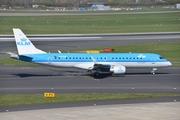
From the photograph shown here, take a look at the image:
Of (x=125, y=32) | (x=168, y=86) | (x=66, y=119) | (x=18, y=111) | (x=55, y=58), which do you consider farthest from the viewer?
(x=125, y=32)

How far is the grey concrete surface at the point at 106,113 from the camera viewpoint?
3659cm

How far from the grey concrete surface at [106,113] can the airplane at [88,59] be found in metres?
18.4

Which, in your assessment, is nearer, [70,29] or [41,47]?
[41,47]

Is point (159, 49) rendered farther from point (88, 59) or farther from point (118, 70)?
point (118, 70)

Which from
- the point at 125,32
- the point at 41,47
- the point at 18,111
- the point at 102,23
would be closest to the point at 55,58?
the point at 18,111

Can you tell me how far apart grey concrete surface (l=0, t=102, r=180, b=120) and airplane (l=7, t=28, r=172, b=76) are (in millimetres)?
18425

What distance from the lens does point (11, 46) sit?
91.5 m

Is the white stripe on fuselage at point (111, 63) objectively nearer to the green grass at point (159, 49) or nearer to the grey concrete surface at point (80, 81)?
the grey concrete surface at point (80, 81)

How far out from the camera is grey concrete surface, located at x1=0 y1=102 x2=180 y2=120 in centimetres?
3659

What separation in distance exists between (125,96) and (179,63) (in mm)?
28199

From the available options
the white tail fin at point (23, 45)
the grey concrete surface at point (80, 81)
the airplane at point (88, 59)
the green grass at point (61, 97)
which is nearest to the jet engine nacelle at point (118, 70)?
the airplane at point (88, 59)

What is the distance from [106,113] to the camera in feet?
125

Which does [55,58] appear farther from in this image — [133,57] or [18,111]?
[18,111]

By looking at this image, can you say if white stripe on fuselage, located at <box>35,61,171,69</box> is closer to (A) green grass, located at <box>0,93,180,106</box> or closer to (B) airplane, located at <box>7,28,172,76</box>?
(B) airplane, located at <box>7,28,172,76</box>
